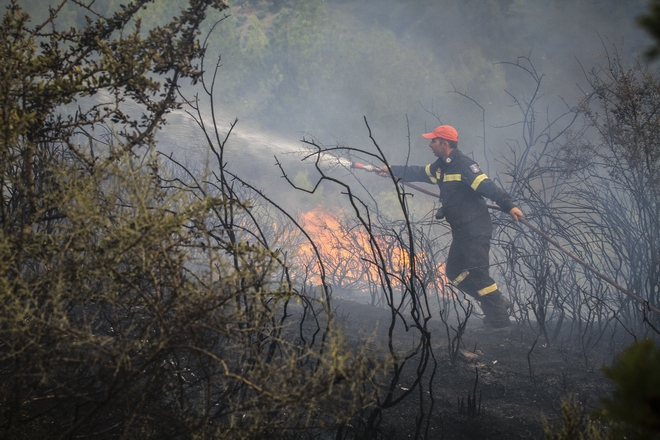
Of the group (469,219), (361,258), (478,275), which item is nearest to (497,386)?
(361,258)

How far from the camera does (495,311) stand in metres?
5.00

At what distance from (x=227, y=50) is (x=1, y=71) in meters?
17.5

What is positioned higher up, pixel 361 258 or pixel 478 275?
pixel 478 275

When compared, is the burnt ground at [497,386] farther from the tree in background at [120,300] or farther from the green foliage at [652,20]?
the green foliage at [652,20]

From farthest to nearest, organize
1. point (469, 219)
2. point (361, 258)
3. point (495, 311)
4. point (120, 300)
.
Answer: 1. point (469, 219)
2. point (495, 311)
3. point (361, 258)
4. point (120, 300)

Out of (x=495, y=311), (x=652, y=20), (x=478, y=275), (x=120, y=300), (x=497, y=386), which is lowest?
(x=497, y=386)

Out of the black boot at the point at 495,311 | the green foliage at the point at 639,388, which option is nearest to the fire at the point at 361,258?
the black boot at the point at 495,311

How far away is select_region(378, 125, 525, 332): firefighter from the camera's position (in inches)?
197

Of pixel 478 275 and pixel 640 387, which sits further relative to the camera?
pixel 478 275

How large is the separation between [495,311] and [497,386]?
2.03 m

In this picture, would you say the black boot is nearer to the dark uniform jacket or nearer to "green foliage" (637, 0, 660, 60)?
the dark uniform jacket

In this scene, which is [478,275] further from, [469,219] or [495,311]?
[469,219]

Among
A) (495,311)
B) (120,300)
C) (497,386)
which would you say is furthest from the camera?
(495,311)

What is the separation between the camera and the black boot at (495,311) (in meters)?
4.94
